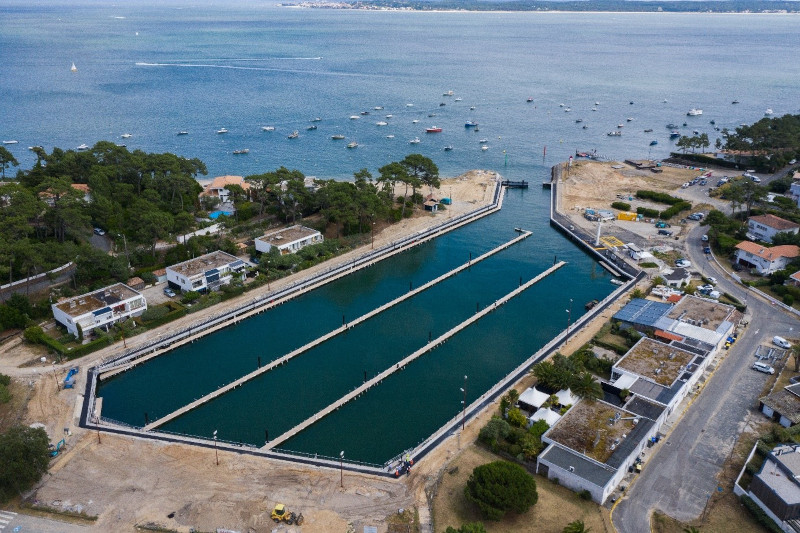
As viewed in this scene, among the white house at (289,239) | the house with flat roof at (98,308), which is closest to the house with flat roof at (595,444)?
the house with flat roof at (98,308)

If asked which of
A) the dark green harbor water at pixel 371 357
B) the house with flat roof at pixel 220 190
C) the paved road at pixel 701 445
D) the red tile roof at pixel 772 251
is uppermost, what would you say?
the house with flat roof at pixel 220 190

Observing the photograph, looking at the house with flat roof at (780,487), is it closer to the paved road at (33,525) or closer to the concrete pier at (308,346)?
the concrete pier at (308,346)

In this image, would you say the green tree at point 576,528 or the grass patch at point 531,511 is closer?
the green tree at point 576,528

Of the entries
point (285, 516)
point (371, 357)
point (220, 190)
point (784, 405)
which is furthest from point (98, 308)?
point (784, 405)

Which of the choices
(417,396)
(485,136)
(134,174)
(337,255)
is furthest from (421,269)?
(485,136)

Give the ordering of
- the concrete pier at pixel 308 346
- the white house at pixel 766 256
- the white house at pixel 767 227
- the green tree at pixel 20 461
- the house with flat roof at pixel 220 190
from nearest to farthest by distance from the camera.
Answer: the green tree at pixel 20 461 < the concrete pier at pixel 308 346 < the white house at pixel 766 256 < the white house at pixel 767 227 < the house with flat roof at pixel 220 190

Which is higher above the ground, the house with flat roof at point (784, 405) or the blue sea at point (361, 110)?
the blue sea at point (361, 110)

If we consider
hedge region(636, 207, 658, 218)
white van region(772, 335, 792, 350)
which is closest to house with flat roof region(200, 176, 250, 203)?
hedge region(636, 207, 658, 218)

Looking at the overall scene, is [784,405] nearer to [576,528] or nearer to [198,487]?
[576,528]

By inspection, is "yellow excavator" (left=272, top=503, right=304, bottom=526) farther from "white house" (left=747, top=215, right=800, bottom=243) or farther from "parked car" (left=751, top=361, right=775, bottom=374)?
"white house" (left=747, top=215, right=800, bottom=243)
